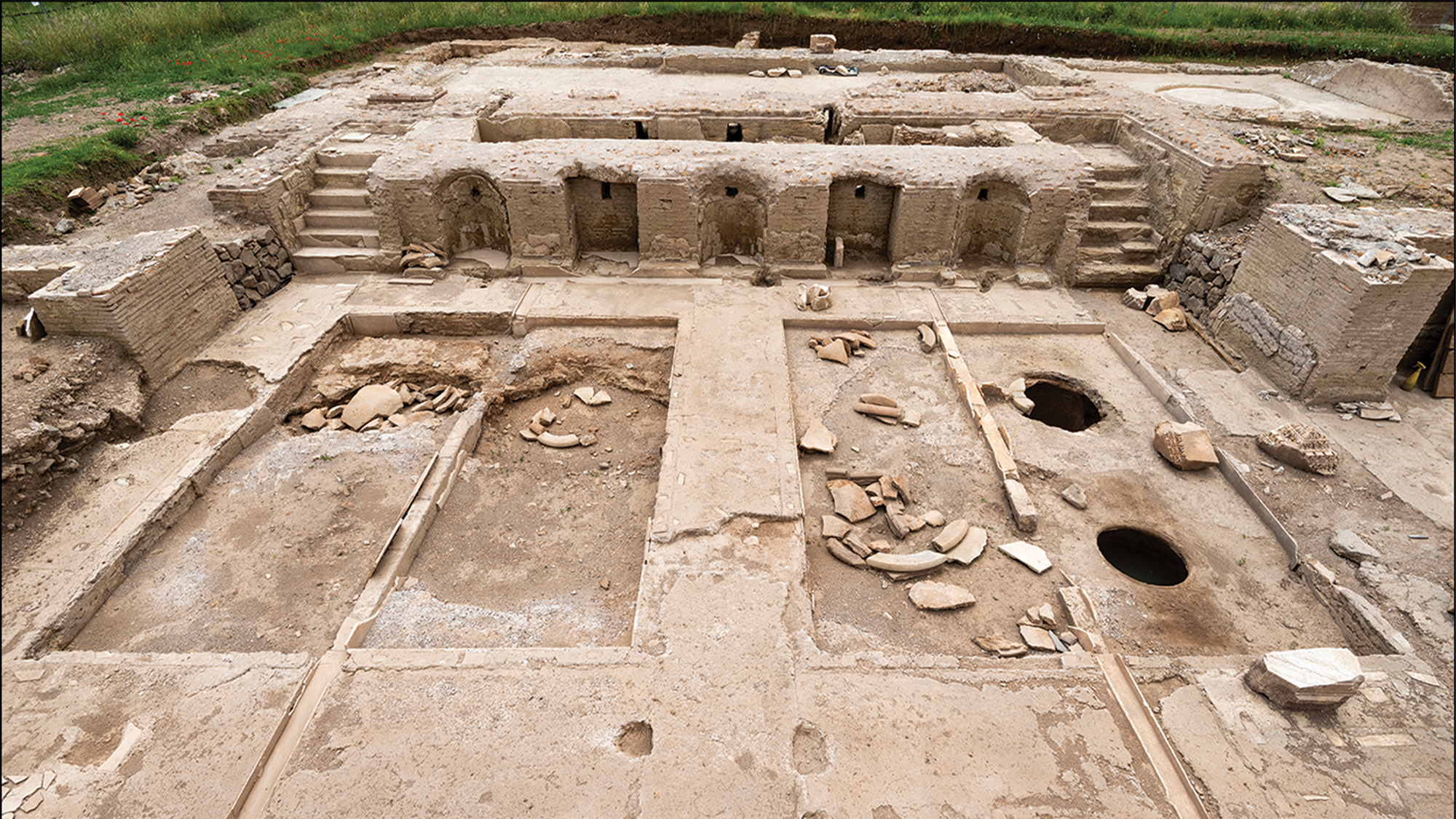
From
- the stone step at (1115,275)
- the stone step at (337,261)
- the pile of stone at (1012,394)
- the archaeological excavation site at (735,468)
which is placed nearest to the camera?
the archaeological excavation site at (735,468)

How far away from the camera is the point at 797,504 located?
16.0 feet

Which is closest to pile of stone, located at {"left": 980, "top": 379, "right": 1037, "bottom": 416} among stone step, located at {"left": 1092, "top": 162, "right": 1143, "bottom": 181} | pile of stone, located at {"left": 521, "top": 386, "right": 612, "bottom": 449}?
pile of stone, located at {"left": 521, "top": 386, "right": 612, "bottom": 449}

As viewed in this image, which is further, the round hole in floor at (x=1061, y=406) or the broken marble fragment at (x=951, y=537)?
the round hole in floor at (x=1061, y=406)

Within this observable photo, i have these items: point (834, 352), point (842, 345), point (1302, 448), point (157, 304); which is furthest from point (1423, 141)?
point (157, 304)

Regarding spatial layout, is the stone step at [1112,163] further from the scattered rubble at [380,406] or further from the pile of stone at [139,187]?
the pile of stone at [139,187]

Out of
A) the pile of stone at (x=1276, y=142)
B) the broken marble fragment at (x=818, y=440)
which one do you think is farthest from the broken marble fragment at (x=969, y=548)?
the pile of stone at (x=1276, y=142)

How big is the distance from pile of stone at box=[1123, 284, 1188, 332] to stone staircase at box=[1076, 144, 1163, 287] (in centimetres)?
26

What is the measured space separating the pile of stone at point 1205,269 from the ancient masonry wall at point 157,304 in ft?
35.9

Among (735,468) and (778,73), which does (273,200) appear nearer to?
(735,468)

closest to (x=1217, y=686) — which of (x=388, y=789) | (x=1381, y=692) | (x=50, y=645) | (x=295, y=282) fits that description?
(x=1381, y=692)

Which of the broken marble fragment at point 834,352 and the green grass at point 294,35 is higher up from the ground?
the green grass at point 294,35

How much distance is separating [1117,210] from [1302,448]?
14.4 ft

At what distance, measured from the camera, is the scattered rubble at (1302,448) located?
18.8 ft

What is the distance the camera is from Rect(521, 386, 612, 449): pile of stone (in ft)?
20.6
